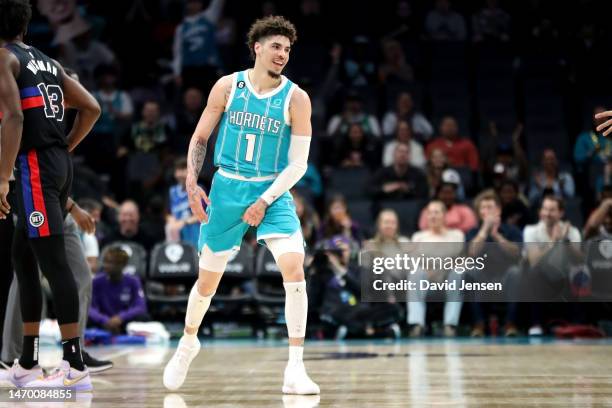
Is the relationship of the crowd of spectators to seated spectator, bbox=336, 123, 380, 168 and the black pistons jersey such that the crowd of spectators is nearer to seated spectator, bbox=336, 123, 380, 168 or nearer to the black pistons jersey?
seated spectator, bbox=336, 123, 380, 168

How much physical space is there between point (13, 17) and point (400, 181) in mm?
7786

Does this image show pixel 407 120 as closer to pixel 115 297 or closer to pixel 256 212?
pixel 115 297

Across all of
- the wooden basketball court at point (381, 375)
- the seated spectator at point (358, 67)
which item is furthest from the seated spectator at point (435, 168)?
the wooden basketball court at point (381, 375)

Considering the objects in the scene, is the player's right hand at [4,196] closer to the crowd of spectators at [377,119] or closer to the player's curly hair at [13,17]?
the player's curly hair at [13,17]

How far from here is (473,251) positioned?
11.6 metres

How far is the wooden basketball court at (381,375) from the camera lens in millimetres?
5562

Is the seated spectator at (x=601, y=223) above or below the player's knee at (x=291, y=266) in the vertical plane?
above

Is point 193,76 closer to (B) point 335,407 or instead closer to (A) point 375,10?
(A) point 375,10

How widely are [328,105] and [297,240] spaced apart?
957 centimetres

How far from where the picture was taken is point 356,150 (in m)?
14.1

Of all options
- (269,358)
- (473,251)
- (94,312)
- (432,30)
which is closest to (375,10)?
(432,30)

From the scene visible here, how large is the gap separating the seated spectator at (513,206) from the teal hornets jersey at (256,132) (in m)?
6.70

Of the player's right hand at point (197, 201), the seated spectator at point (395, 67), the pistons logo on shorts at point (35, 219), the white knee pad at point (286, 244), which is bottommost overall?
the white knee pad at point (286, 244)

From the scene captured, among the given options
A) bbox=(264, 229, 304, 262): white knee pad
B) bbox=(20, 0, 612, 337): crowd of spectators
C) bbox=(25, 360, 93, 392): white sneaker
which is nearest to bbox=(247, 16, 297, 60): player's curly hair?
bbox=(264, 229, 304, 262): white knee pad
